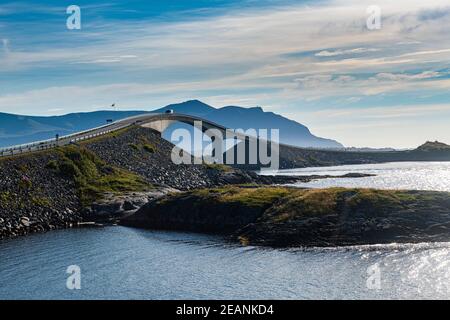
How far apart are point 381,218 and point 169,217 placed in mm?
39732

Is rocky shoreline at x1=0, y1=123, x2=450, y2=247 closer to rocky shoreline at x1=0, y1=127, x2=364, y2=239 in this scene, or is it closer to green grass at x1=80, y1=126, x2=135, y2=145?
rocky shoreline at x1=0, y1=127, x2=364, y2=239

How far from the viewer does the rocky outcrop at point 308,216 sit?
78.6m

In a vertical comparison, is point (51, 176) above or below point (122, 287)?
above

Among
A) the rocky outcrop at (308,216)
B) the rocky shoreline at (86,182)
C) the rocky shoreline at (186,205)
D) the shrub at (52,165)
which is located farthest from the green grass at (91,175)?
the rocky outcrop at (308,216)

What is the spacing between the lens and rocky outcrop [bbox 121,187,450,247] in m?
78.6

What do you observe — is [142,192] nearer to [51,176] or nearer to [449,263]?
[51,176]

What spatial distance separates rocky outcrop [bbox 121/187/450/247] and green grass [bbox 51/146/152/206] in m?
15.6

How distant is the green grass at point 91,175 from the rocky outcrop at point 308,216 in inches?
615

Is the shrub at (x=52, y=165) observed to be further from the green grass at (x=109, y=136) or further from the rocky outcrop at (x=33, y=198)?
the green grass at (x=109, y=136)

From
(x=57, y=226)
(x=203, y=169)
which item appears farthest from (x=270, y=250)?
(x=203, y=169)

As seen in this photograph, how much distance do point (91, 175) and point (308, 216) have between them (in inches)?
2322

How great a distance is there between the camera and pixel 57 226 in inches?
3979

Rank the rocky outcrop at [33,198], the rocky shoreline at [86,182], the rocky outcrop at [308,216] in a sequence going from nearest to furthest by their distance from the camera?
the rocky outcrop at [308,216]
the rocky outcrop at [33,198]
the rocky shoreline at [86,182]
